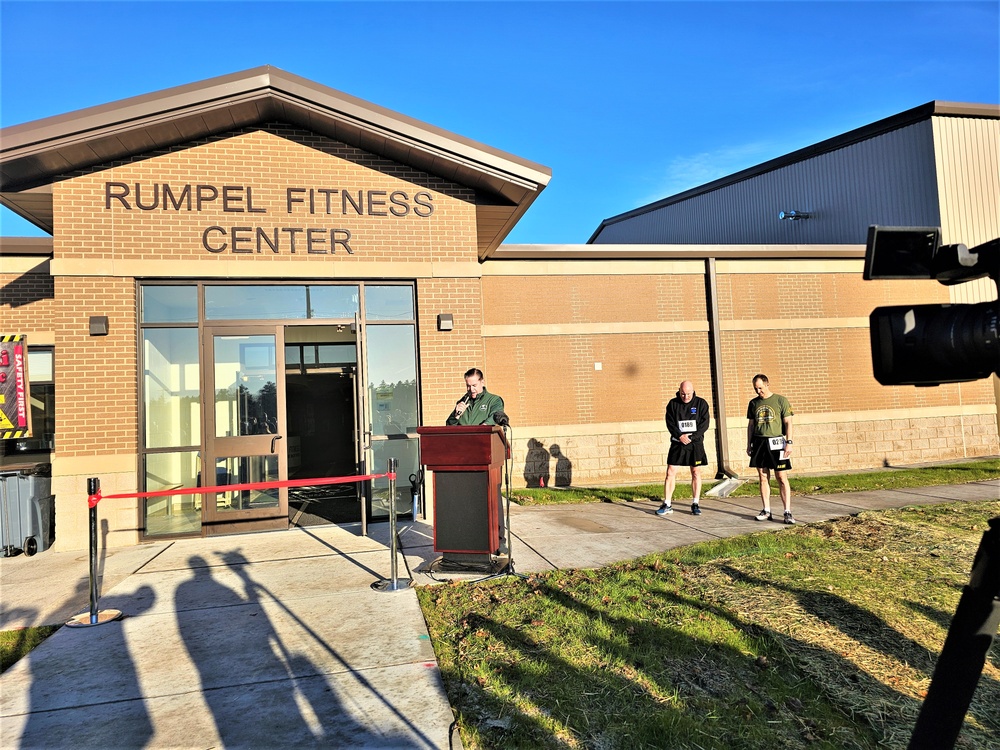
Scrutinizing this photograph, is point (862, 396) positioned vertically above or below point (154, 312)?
below

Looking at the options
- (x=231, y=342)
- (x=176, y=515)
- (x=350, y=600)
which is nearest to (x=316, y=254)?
(x=231, y=342)

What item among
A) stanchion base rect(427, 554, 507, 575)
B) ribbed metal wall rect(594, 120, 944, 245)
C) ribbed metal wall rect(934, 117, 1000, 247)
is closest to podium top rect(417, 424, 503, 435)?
stanchion base rect(427, 554, 507, 575)

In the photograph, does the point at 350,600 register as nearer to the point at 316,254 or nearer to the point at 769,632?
the point at 769,632

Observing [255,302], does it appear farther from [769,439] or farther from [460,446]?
[769,439]

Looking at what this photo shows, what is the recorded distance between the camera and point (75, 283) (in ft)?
26.7

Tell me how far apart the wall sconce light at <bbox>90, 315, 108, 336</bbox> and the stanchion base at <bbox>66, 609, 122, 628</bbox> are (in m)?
4.03

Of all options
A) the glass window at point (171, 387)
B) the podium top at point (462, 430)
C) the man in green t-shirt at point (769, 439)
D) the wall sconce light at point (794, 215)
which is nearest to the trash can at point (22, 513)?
the glass window at point (171, 387)

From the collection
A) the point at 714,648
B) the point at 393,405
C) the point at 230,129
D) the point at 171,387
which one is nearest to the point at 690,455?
the point at 393,405

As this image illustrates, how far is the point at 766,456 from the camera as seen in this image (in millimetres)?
8336

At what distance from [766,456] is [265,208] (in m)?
7.62

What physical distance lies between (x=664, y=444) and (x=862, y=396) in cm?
488

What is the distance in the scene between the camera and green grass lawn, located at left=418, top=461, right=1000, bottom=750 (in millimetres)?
3488

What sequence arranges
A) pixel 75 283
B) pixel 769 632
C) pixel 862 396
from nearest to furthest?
pixel 769 632 → pixel 75 283 → pixel 862 396

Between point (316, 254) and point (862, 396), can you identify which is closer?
point (316, 254)
